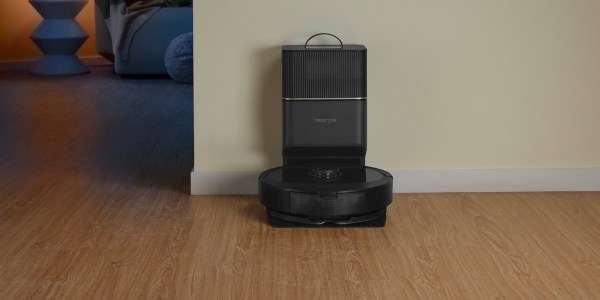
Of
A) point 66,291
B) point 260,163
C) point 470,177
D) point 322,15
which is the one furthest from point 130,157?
point 66,291

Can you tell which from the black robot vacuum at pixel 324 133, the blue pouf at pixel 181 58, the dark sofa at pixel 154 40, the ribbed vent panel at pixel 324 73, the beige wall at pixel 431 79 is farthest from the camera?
the dark sofa at pixel 154 40

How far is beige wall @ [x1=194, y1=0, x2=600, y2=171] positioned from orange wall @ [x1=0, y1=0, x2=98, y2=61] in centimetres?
422

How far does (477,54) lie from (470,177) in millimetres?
413

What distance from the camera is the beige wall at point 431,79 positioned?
321 centimetres

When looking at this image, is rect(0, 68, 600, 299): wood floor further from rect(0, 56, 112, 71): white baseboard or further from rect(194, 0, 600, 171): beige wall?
rect(0, 56, 112, 71): white baseboard

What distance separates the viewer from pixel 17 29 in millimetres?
7090

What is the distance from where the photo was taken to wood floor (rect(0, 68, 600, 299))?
2346mm

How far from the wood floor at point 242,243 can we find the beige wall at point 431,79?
17 centimetres


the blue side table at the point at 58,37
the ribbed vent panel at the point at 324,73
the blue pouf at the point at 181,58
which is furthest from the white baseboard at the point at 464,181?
the blue side table at the point at 58,37

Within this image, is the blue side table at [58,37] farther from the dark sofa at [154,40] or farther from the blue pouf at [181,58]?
the blue pouf at [181,58]

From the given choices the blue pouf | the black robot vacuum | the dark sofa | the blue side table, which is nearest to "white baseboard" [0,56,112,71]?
the blue side table


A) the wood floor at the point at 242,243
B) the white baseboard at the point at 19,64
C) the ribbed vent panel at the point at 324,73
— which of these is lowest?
the wood floor at the point at 242,243

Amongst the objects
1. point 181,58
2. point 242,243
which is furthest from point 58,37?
point 242,243

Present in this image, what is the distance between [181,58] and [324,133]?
10.6ft
